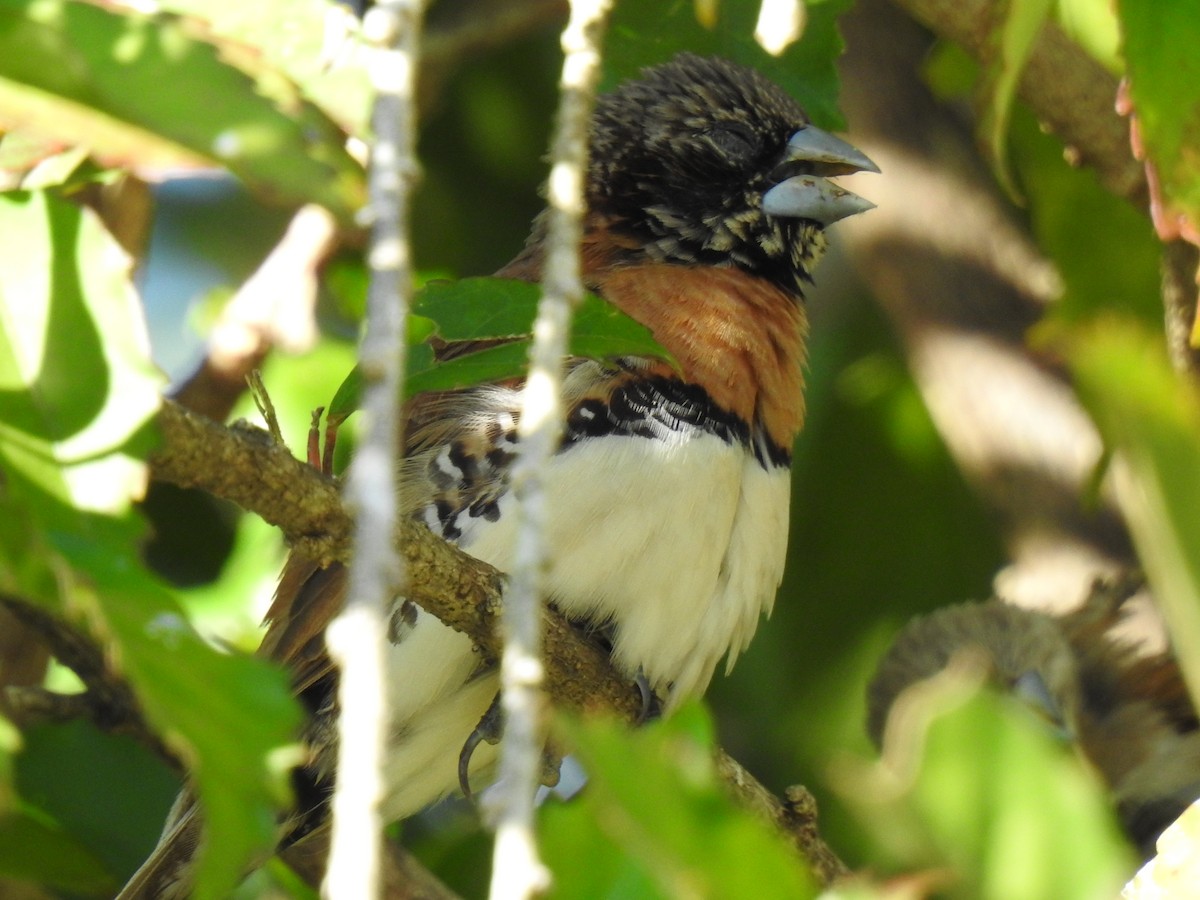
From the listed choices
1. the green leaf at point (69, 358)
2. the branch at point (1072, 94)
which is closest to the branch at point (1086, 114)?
the branch at point (1072, 94)

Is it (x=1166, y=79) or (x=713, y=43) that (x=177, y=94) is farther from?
(x=713, y=43)

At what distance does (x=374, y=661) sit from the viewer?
1.25 metres

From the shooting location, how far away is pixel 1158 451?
116 centimetres

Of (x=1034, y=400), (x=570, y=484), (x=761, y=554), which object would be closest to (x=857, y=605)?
(x=1034, y=400)

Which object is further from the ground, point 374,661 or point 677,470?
point 374,661

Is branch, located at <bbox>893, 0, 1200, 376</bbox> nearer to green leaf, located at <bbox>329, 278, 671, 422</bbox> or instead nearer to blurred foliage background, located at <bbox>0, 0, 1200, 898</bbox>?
blurred foliage background, located at <bbox>0, 0, 1200, 898</bbox>

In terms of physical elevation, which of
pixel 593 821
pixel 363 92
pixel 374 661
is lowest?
pixel 593 821

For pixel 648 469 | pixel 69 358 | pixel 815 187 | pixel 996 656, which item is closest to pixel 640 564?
pixel 648 469

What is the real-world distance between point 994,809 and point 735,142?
253cm

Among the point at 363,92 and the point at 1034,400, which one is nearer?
the point at 363,92

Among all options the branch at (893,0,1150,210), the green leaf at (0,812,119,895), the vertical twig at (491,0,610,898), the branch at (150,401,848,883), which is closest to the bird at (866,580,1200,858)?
the branch at (893,0,1150,210)

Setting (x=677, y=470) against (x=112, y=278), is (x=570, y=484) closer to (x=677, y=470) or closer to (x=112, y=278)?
(x=677, y=470)

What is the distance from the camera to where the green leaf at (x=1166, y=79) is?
2.11 m

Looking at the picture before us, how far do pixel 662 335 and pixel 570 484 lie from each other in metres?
0.42
